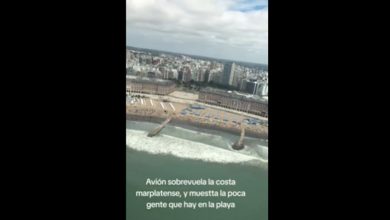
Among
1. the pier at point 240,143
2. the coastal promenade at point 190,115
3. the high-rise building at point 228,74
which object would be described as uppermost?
the high-rise building at point 228,74

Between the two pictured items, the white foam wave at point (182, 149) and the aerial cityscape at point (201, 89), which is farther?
the aerial cityscape at point (201, 89)

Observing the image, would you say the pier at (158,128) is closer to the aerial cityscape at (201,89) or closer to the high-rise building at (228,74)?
the aerial cityscape at (201,89)

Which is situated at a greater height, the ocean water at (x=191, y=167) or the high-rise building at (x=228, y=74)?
the high-rise building at (x=228, y=74)

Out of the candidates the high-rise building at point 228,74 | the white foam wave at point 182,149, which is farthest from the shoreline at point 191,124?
the high-rise building at point 228,74

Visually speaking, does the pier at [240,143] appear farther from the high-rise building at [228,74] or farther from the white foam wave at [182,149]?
the high-rise building at [228,74]
